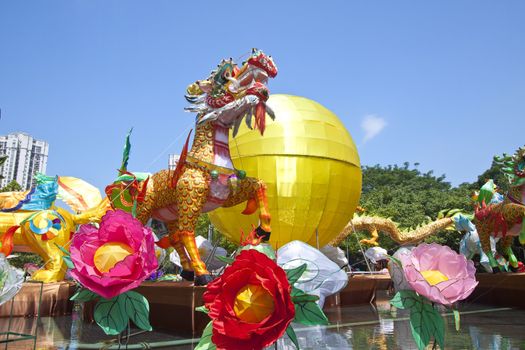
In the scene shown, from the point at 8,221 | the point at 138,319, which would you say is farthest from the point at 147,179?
the point at 138,319

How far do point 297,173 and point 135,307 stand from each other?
24.4 ft

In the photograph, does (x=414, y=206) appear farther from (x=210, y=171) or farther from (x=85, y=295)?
(x=85, y=295)

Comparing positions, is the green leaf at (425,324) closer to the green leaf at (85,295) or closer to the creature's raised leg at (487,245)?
the green leaf at (85,295)

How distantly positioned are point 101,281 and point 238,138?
8125 millimetres

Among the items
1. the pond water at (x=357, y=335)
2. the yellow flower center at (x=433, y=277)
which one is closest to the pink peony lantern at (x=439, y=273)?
the yellow flower center at (x=433, y=277)

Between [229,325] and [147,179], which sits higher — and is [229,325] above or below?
below

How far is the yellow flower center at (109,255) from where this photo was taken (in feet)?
4.20

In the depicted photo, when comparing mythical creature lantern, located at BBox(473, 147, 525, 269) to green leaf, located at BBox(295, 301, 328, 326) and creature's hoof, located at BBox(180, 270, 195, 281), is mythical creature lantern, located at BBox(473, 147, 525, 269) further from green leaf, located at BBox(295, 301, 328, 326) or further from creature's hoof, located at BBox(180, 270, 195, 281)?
green leaf, located at BBox(295, 301, 328, 326)

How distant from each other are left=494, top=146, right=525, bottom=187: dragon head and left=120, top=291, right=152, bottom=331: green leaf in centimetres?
910

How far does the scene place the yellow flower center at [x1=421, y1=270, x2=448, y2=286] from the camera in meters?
1.38

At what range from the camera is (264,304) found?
1143mm

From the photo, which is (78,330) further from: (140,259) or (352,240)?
(352,240)

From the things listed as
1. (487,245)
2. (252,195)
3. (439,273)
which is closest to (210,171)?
(252,195)

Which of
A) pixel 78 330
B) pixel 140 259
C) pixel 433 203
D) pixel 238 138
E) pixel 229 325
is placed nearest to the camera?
pixel 229 325
